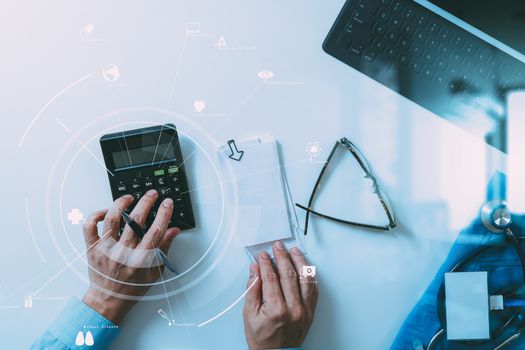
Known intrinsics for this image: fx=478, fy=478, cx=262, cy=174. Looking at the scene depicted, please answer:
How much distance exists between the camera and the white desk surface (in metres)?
0.83

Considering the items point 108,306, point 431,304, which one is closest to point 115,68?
point 108,306

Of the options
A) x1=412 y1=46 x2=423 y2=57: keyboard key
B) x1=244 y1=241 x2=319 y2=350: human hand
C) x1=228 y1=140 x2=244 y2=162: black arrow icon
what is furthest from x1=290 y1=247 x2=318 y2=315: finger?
x1=412 y1=46 x2=423 y2=57: keyboard key

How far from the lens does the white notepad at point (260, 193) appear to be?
33.0 inches

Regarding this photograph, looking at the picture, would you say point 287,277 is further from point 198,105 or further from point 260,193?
point 198,105

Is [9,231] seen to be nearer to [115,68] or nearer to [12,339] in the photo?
[12,339]

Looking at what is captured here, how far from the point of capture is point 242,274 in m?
0.84

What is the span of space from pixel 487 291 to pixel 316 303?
29 cm

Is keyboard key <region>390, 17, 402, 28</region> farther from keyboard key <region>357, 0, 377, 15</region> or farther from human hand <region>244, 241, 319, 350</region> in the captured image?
human hand <region>244, 241, 319, 350</region>

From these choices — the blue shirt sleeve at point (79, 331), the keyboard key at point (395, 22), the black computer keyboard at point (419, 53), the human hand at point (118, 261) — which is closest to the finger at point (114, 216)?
the human hand at point (118, 261)

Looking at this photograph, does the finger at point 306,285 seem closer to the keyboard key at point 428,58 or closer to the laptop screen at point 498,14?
the keyboard key at point 428,58

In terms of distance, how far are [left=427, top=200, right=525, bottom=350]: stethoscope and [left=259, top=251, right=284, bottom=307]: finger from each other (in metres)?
0.27

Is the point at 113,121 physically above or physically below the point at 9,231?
above

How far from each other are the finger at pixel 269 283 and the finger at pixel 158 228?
175 millimetres

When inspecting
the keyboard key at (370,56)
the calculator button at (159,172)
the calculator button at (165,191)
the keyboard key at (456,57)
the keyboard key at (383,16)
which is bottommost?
the calculator button at (165,191)
